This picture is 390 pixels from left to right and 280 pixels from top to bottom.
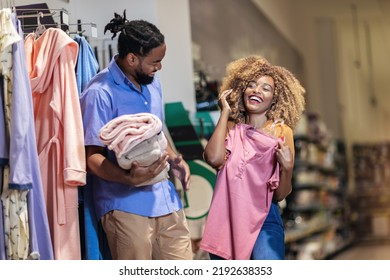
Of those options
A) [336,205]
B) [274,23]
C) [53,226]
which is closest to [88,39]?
[53,226]

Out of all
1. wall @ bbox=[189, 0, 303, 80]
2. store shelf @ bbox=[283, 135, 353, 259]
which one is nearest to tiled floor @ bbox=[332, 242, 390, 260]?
store shelf @ bbox=[283, 135, 353, 259]

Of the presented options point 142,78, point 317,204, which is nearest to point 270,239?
point 142,78

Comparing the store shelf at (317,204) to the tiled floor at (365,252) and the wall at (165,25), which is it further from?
the wall at (165,25)

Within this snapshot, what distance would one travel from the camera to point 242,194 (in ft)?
10.6

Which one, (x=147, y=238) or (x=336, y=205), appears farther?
(x=336, y=205)

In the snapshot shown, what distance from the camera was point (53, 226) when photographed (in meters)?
3.29

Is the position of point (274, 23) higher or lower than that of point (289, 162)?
higher

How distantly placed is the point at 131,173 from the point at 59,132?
0.34m

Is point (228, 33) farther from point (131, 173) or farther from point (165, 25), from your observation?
point (131, 173)

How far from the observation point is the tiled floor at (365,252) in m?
8.97
